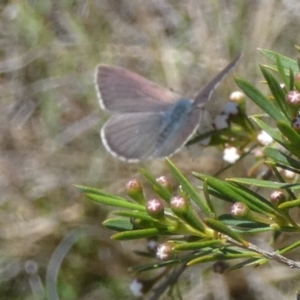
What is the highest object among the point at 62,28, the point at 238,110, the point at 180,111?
the point at 238,110

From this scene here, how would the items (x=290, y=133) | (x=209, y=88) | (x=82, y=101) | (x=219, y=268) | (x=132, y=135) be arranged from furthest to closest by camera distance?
(x=82, y=101) < (x=132, y=135) < (x=209, y=88) < (x=219, y=268) < (x=290, y=133)

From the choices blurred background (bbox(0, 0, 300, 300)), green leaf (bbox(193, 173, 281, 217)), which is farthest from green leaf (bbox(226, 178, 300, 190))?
blurred background (bbox(0, 0, 300, 300))

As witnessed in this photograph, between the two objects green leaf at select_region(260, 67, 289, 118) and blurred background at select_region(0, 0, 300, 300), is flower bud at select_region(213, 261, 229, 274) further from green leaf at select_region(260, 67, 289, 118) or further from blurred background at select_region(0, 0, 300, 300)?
blurred background at select_region(0, 0, 300, 300)

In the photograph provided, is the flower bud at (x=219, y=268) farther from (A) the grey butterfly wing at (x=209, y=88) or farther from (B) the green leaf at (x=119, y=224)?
(A) the grey butterfly wing at (x=209, y=88)

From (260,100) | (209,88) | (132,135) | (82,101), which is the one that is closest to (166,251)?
(260,100)

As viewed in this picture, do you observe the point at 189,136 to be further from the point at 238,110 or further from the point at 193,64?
the point at 193,64

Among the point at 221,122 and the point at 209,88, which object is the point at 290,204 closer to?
the point at 221,122

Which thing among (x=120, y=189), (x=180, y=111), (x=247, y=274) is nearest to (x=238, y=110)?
(x=180, y=111)
